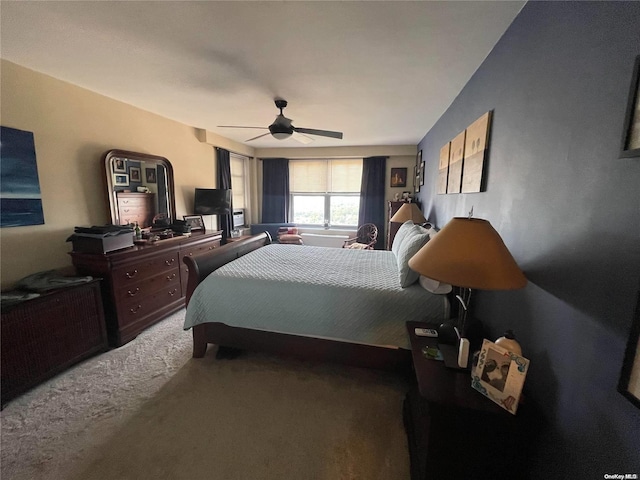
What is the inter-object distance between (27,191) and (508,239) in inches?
140

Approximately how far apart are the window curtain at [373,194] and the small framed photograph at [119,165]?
13.4ft

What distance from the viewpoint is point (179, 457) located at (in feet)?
4.69

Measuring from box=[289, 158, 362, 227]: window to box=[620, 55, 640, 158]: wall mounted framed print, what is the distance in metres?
5.00

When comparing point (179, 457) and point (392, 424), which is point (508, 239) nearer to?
point (392, 424)

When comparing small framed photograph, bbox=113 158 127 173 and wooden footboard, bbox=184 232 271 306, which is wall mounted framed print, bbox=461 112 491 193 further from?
small framed photograph, bbox=113 158 127 173

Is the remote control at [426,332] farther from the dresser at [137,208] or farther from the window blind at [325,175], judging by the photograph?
the window blind at [325,175]

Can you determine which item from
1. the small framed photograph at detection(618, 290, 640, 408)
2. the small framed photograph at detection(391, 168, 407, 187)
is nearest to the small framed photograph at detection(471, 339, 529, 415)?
the small framed photograph at detection(618, 290, 640, 408)

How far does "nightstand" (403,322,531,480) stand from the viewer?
1.00 meters

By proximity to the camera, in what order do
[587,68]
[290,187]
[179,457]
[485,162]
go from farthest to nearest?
[290,187], [485,162], [179,457], [587,68]

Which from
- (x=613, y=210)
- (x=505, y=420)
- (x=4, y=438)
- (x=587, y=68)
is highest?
(x=587, y=68)

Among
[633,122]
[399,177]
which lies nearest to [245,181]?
[399,177]

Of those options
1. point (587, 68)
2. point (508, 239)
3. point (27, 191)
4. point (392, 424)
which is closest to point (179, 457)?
point (392, 424)

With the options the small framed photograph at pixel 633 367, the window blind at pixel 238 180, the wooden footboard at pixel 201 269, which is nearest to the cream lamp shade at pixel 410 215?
the wooden footboard at pixel 201 269

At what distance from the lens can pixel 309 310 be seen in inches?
77.8
